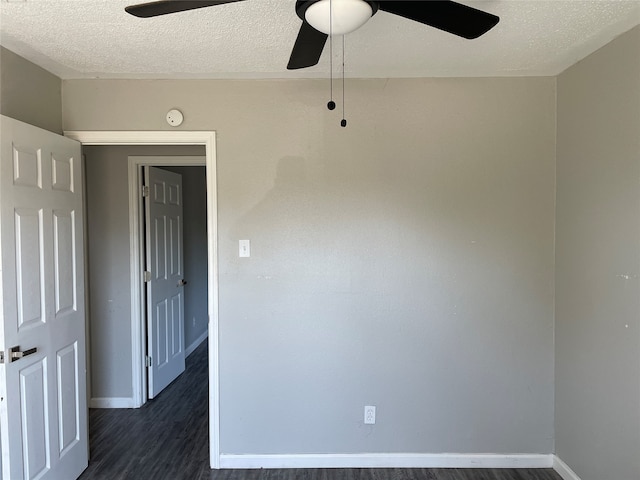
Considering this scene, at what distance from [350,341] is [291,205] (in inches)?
36.1

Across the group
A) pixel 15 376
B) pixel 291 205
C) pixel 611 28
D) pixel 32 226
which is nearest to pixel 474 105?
pixel 611 28

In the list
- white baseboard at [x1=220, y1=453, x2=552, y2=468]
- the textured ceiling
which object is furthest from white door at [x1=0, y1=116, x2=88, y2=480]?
white baseboard at [x1=220, y1=453, x2=552, y2=468]

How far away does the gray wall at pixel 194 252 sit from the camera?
4.36 m

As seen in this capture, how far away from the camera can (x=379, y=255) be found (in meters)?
2.34

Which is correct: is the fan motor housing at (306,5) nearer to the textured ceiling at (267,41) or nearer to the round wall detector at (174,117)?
the textured ceiling at (267,41)

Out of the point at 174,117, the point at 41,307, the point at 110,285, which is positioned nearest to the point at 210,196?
the point at 174,117

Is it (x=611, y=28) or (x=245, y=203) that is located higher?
(x=611, y=28)

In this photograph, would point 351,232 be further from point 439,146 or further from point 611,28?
point 611,28

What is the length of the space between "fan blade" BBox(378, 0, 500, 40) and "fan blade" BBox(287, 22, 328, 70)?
268 mm

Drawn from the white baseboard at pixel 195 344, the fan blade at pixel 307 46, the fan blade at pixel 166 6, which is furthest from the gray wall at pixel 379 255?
the white baseboard at pixel 195 344

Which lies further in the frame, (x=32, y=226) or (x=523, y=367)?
(x=523, y=367)

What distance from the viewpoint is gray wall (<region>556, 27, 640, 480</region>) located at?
175 cm

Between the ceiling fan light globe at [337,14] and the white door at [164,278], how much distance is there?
2538 millimetres

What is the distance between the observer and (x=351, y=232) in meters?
2.33
